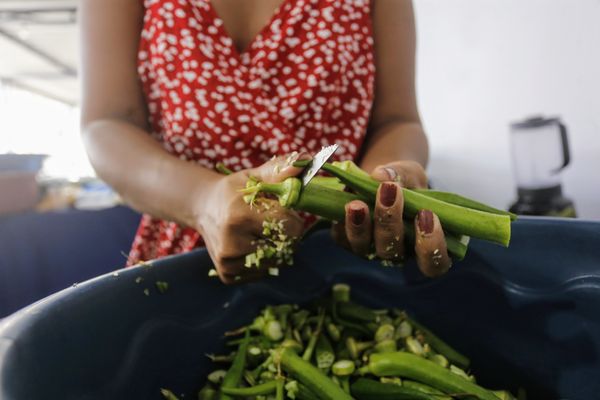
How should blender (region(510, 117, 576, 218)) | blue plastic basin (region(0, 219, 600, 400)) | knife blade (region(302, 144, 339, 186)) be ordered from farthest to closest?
blender (region(510, 117, 576, 218)) → blue plastic basin (region(0, 219, 600, 400)) → knife blade (region(302, 144, 339, 186))

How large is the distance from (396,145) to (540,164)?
147 centimetres

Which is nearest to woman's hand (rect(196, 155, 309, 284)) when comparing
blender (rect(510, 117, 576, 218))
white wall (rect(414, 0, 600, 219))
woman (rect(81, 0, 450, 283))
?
woman (rect(81, 0, 450, 283))

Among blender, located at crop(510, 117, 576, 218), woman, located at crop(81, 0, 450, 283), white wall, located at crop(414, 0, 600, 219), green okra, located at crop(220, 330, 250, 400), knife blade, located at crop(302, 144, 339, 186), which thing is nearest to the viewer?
knife blade, located at crop(302, 144, 339, 186)

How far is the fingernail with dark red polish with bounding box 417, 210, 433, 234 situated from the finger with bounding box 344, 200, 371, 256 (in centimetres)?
5

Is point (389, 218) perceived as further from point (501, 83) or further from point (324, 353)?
point (501, 83)

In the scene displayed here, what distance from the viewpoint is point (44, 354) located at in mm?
384

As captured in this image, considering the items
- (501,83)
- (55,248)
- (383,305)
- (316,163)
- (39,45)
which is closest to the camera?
(316,163)

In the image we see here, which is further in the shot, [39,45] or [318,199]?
[39,45]

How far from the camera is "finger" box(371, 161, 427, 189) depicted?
1.53 feet

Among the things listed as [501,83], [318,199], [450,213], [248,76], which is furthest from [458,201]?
[501,83]

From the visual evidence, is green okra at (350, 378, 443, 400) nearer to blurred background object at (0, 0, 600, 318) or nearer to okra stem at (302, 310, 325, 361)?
okra stem at (302, 310, 325, 361)

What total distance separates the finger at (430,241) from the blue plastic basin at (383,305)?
20 cm

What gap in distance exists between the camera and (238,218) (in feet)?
1.52

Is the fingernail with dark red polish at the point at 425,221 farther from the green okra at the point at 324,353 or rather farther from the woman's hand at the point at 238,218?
the green okra at the point at 324,353
